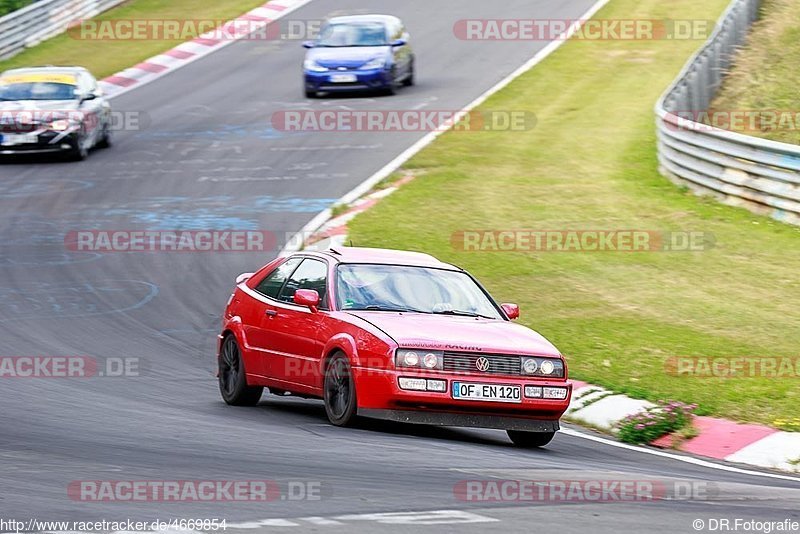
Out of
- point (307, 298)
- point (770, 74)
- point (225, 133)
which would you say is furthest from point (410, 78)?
point (307, 298)

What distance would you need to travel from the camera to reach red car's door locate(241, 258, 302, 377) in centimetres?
1149

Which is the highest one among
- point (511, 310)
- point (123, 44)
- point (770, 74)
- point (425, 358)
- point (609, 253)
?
point (425, 358)

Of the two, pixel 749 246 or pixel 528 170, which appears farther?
pixel 528 170

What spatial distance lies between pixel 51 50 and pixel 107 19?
4.17 meters

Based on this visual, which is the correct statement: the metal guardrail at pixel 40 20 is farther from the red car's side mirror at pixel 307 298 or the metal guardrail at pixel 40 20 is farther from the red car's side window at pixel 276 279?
the red car's side mirror at pixel 307 298

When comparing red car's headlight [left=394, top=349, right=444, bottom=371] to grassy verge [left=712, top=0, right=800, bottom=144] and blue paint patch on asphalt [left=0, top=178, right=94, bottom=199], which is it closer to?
blue paint patch on asphalt [left=0, top=178, right=94, bottom=199]

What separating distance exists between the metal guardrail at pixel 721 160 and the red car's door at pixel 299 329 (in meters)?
9.50

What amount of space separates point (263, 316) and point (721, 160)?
1160 centimetres

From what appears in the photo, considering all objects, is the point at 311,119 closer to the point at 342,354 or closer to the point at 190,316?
the point at 190,316

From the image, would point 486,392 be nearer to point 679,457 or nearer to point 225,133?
point 679,457

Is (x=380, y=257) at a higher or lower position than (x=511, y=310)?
higher

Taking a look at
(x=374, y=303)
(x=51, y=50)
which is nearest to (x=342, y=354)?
(x=374, y=303)

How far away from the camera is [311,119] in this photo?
1190 inches

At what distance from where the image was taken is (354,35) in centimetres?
3328
